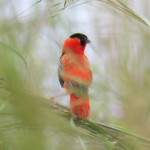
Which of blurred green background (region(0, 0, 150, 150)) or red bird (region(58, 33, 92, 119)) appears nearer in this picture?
blurred green background (region(0, 0, 150, 150))

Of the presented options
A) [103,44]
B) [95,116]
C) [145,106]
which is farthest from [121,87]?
[103,44]

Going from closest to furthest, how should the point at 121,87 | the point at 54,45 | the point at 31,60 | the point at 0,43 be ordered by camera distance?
the point at 0,43, the point at 31,60, the point at 121,87, the point at 54,45

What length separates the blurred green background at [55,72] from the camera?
425mm

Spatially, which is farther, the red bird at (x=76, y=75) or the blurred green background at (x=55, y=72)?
the red bird at (x=76, y=75)

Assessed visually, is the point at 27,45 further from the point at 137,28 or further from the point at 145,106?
the point at 137,28

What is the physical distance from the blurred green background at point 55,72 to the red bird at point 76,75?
3 centimetres

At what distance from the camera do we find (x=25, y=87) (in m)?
0.43

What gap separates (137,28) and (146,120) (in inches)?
12.4

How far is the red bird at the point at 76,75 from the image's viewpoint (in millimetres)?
717

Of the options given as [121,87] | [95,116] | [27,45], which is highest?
[27,45]

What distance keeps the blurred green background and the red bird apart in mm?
30

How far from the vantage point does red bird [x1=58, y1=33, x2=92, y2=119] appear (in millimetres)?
717

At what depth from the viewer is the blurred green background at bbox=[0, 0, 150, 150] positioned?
0.42m

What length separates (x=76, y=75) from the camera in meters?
0.68
